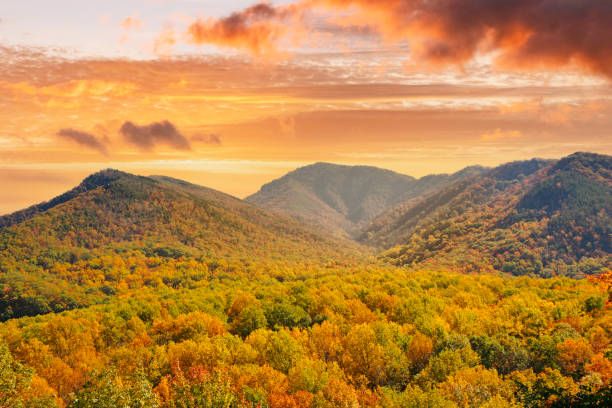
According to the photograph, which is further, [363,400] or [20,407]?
[363,400]

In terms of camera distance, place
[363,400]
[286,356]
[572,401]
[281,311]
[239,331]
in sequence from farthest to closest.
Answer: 1. [281,311]
2. [239,331]
3. [286,356]
4. [363,400]
5. [572,401]

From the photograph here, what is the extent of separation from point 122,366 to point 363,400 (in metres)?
34.3

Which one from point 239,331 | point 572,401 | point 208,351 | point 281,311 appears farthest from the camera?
point 281,311

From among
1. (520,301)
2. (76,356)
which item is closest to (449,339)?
(520,301)

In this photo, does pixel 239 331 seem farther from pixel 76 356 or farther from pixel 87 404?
pixel 87 404

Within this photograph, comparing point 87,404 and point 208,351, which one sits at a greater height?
point 87,404

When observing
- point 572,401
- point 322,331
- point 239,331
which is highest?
point 572,401

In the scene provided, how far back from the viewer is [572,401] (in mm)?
34812

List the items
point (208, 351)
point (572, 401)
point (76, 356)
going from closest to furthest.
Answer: point (572, 401) → point (208, 351) → point (76, 356)

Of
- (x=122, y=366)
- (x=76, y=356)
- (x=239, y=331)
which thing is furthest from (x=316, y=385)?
(x=76, y=356)

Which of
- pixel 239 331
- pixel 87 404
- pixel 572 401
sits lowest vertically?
pixel 239 331

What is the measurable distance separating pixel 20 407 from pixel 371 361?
4072 centimetres

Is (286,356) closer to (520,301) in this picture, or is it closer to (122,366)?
(122,366)

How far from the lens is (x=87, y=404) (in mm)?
28312
